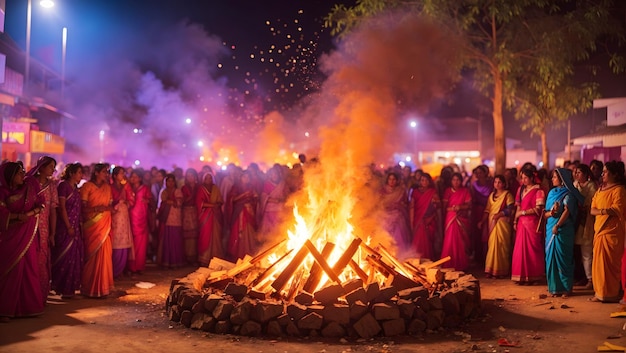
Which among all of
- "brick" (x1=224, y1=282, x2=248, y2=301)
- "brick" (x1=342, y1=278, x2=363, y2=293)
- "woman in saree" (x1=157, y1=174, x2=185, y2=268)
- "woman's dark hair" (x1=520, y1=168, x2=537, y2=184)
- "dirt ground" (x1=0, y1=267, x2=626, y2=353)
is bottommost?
"dirt ground" (x1=0, y1=267, x2=626, y2=353)

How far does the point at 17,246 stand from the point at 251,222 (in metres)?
5.96

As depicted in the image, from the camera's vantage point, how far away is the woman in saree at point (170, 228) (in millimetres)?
12664

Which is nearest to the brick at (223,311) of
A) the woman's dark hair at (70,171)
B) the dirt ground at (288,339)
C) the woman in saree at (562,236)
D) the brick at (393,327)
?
the dirt ground at (288,339)

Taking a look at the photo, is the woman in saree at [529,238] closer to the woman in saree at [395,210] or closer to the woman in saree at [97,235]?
the woman in saree at [395,210]

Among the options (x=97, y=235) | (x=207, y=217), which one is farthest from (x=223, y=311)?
(x=207, y=217)

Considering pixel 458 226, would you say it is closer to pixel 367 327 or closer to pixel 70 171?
pixel 367 327

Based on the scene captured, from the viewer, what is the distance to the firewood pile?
7.05 m

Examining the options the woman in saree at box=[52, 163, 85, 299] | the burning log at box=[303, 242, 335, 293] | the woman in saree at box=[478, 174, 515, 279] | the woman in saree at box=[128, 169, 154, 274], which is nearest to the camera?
the burning log at box=[303, 242, 335, 293]

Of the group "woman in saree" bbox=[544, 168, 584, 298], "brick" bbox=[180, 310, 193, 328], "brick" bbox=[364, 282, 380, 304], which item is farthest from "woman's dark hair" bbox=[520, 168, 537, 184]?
"brick" bbox=[180, 310, 193, 328]

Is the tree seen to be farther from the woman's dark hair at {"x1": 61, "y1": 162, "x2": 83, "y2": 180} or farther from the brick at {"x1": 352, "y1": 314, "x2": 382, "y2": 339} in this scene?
the brick at {"x1": 352, "y1": 314, "x2": 382, "y2": 339}

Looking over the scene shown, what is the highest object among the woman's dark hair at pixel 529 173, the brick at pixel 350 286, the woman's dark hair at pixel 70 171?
the woman's dark hair at pixel 529 173

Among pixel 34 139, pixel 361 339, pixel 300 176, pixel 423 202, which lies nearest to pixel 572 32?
pixel 423 202

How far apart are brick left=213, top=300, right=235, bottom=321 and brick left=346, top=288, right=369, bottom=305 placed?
54.3 inches

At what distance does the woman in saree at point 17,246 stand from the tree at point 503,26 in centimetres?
1110
